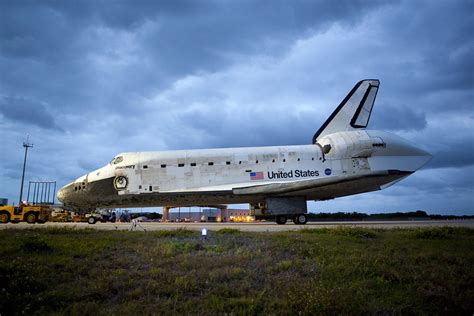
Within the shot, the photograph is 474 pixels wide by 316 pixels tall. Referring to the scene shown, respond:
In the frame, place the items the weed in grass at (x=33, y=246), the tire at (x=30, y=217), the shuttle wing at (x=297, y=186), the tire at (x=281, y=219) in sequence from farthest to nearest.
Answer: the tire at (x=30, y=217), the tire at (x=281, y=219), the shuttle wing at (x=297, y=186), the weed in grass at (x=33, y=246)

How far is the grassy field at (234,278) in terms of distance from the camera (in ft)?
17.6

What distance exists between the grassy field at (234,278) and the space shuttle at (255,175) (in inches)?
411

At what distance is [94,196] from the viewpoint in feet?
69.7

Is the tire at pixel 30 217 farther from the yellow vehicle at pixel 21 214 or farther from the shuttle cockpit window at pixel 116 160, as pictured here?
the shuttle cockpit window at pixel 116 160

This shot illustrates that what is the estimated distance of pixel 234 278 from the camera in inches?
270

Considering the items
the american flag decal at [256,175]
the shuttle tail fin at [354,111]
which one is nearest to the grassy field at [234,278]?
the american flag decal at [256,175]

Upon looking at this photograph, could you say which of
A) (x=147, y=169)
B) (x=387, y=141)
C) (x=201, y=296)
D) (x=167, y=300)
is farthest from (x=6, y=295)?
(x=387, y=141)

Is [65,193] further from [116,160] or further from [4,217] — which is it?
[4,217]

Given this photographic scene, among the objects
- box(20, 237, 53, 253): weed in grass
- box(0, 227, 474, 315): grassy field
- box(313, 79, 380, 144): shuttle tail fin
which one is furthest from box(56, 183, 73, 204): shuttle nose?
box(313, 79, 380, 144): shuttle tail fin

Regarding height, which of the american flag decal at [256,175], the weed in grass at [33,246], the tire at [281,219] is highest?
the american flag decal at [256,175]

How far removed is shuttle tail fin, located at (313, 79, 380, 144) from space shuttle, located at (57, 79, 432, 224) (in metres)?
1.91

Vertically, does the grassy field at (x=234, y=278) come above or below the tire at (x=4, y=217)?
below

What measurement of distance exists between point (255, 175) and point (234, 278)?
14658mm

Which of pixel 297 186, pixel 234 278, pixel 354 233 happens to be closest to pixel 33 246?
pixel 234 278
